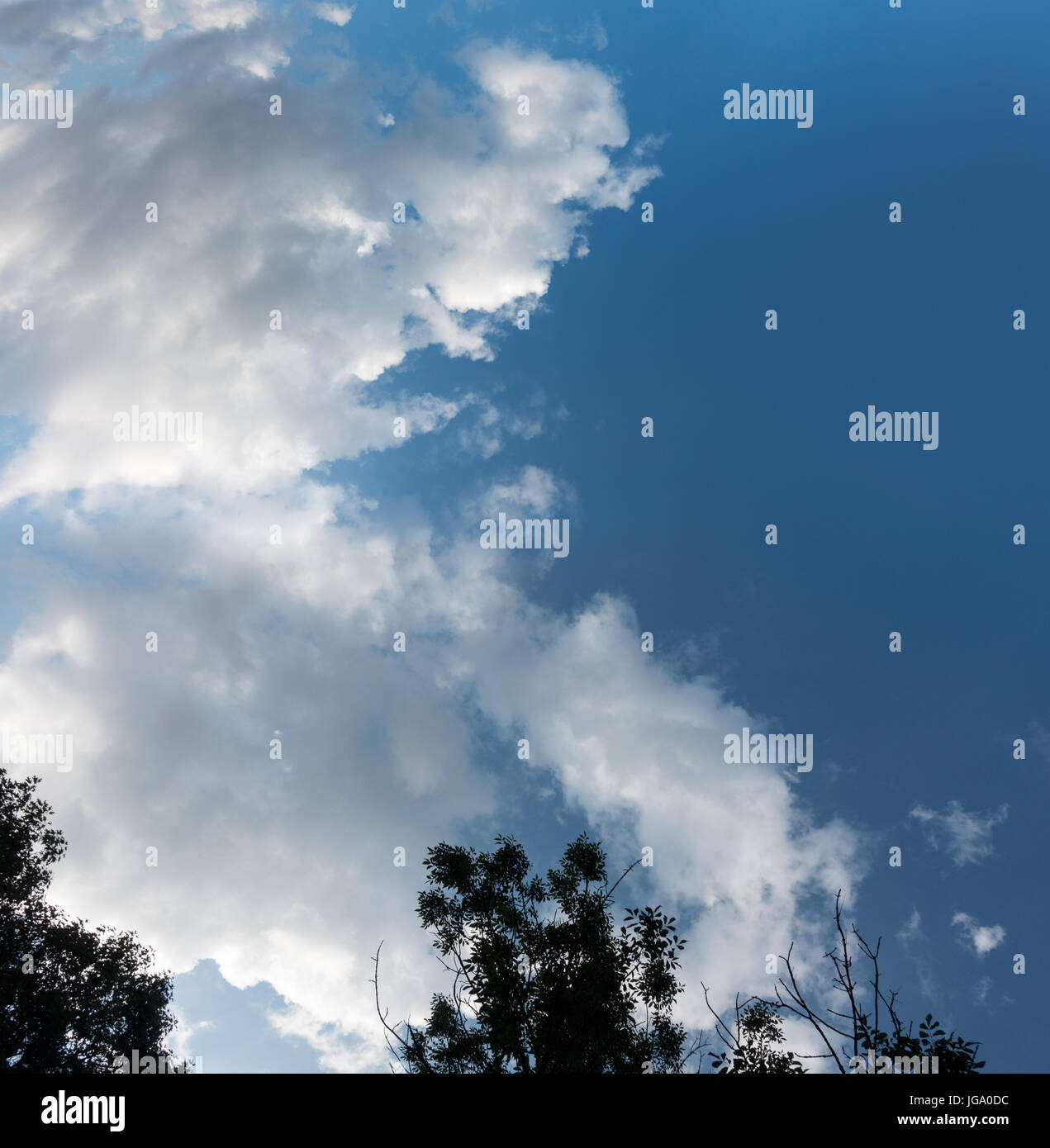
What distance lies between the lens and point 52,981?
1870 cm

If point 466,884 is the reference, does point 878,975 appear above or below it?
above

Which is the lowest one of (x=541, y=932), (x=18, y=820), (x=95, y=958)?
(x=95, y=958)

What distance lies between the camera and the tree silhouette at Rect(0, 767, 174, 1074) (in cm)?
1783

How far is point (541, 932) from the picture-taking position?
1344cm

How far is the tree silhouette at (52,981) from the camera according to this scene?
17828 millimetres
